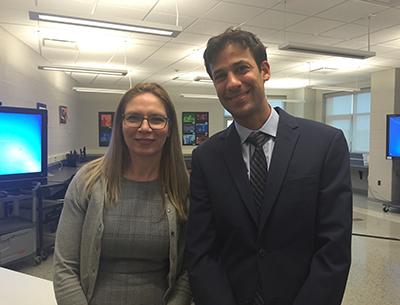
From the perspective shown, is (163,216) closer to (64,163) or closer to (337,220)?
(337,220)

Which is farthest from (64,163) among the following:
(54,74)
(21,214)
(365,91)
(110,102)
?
(365,91)

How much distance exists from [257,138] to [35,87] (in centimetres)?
648

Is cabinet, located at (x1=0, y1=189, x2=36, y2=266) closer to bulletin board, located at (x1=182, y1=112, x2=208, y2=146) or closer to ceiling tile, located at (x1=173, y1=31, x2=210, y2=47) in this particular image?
ceiling tile, located at (x1=173, y1=31, x2=210, y2=47)

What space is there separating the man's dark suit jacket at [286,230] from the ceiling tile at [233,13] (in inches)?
139

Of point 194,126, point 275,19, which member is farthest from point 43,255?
point 194,126

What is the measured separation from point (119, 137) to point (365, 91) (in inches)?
381

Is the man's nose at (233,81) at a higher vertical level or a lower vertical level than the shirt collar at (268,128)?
higher

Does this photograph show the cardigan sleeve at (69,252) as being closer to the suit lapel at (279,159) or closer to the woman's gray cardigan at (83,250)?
the woman's gray cardigan at (83,250)

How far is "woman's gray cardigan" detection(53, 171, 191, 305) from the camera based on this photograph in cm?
128

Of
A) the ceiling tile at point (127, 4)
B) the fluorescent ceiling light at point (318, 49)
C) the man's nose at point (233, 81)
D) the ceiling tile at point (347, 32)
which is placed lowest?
the man's nose at point (233, 81)

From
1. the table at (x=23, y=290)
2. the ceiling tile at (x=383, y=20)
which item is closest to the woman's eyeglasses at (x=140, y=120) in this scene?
the table at (x=23, y=290)

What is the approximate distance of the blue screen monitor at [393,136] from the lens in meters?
7.14

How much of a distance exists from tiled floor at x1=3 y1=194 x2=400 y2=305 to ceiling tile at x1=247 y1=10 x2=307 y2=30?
10.6 ft

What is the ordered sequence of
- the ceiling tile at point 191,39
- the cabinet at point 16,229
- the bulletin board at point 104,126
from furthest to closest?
the bulletin board at point 104,126, the ceiling tile at point 191,39, the cabinet at point 16,229
